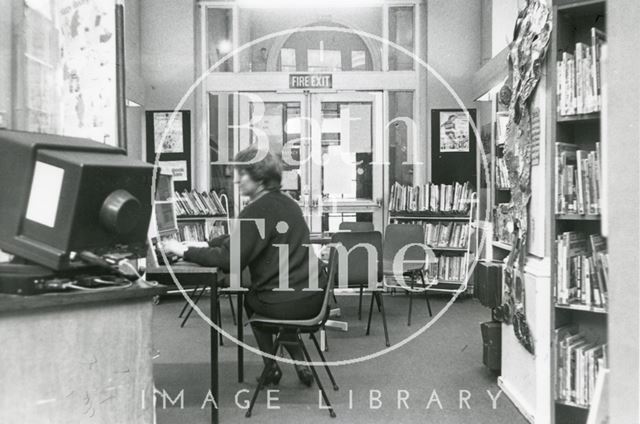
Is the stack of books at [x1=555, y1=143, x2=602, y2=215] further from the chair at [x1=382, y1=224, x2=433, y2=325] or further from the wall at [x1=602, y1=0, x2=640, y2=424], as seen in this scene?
the chair at [x1=382, y1=224, x2=433, y2=325]

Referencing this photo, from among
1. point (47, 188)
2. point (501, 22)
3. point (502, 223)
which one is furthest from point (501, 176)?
point (501, 22)

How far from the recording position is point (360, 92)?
7957mm

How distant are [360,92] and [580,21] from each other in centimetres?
485

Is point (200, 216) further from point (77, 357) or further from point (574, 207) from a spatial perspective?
point (77, 357)

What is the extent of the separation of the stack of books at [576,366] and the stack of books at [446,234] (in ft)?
13.1

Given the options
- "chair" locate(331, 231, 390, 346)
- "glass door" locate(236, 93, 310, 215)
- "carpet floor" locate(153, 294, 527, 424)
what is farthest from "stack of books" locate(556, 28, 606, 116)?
"glass door" locate(236, 93, 310, 215)

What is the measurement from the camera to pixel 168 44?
26.5 feet

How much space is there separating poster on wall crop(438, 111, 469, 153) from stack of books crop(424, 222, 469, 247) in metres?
1.14

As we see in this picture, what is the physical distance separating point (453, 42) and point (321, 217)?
9.40 feet

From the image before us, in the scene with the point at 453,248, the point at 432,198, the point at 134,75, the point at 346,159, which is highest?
the point at 134,75

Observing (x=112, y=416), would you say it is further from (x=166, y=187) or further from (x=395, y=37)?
(x=395, y=37)

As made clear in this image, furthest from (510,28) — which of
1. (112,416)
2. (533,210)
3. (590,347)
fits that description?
(112,416)

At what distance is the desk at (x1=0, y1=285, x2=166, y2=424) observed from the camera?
1859 mm

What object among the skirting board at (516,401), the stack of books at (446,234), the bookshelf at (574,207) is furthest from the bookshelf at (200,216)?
the bookshelf at (574,207)
